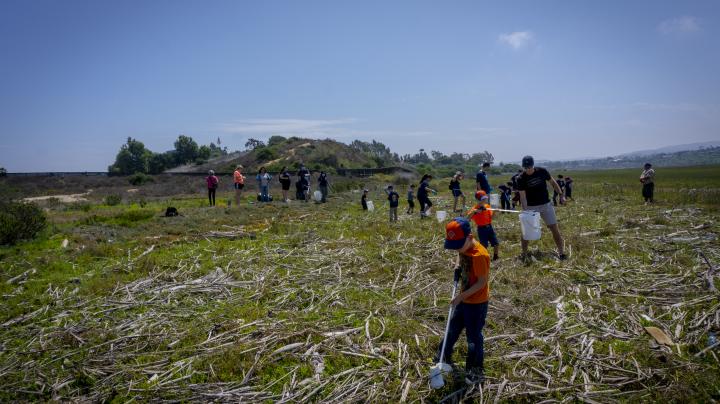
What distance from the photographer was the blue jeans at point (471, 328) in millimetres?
4406

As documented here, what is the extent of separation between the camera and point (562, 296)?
257 inches

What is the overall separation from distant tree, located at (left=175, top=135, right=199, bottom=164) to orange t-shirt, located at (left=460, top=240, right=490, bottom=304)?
275 feet

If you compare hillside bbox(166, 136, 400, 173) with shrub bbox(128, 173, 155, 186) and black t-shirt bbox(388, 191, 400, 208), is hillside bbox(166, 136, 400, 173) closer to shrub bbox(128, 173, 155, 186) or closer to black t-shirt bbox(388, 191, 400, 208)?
shrub bbox(128, 173, 155, 186)

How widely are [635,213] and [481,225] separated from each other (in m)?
10.00

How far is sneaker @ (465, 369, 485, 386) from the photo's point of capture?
171 inches

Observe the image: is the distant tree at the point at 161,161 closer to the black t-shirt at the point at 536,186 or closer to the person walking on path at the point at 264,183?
the person walking on path at the point at 264,183

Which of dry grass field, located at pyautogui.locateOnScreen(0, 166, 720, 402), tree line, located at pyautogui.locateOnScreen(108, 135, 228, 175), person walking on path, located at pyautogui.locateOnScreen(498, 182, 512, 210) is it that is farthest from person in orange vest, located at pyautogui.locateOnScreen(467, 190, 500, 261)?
tree line, located at pyautogui.locateOnScreen(108, 135, 228, 175)

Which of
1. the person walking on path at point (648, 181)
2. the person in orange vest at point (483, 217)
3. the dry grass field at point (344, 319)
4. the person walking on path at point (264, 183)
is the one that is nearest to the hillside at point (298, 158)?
the person walking on path at point (264, 183)

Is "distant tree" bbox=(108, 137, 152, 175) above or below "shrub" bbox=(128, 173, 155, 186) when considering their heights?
above

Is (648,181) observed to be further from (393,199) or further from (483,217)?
(483,217)

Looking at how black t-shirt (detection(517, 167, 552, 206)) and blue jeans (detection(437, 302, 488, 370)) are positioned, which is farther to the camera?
black t-shirt (detection(517, 167, 552, 206))

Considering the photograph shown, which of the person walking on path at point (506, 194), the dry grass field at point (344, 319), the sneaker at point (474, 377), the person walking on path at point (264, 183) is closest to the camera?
the sneaker at point (474, 377)

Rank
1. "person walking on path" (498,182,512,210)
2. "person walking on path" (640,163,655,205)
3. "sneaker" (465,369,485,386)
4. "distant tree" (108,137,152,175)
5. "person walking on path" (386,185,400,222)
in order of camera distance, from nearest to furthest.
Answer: "sneaker" (465,369,485,386) → "person walking on path" (386,185,400,222) → "person walking on path" (640,163,655,205) → "person walking on path" (498,182,512,210) → "distant tree" (108,137,152,175)

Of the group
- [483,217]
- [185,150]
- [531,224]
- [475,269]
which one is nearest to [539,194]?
[531,224]
